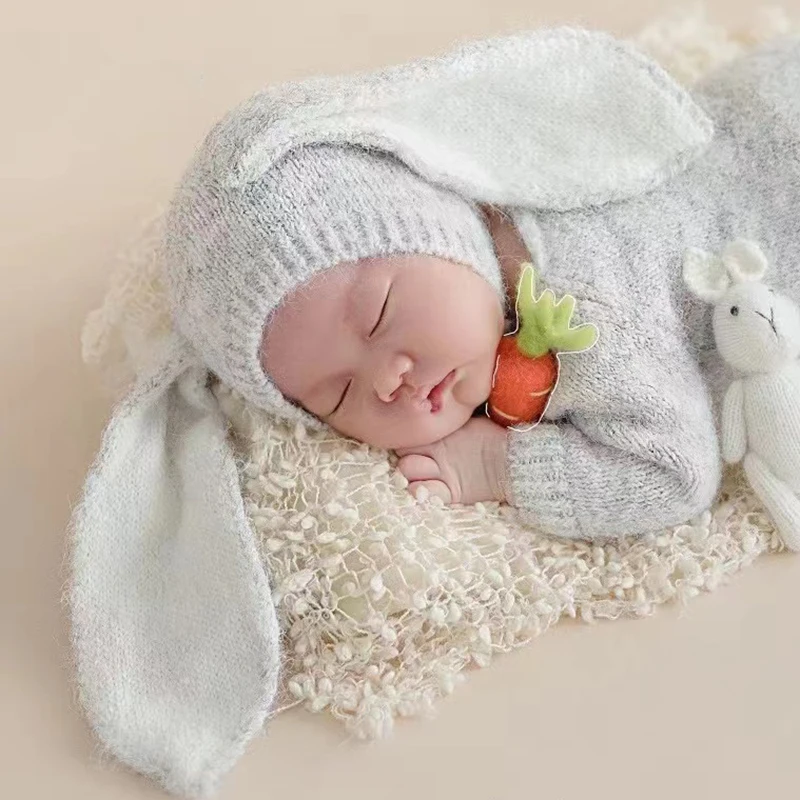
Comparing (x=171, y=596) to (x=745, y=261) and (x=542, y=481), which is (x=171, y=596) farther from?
(x=745, y=261)

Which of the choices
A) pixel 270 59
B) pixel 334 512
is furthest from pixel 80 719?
pixel 270 59

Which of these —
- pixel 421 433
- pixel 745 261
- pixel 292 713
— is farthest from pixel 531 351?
pixel 292 713

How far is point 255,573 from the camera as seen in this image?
1090mm

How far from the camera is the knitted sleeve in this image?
42.4 inches

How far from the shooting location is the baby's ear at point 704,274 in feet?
3.74

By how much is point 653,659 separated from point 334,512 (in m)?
0.34

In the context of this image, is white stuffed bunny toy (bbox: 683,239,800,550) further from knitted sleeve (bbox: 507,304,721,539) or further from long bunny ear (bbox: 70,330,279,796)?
long bunny ear (bbox: 70,330,279,796)

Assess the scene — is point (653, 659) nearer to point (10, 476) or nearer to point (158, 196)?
point (10, 476)

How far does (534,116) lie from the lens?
1208 millimetres

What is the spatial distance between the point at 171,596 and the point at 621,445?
1.61 feet

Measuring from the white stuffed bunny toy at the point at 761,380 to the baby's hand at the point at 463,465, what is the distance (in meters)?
0.24

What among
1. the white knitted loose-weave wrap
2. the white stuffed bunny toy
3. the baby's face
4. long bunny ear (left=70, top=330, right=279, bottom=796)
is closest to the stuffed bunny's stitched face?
the white stuffed bunny toy

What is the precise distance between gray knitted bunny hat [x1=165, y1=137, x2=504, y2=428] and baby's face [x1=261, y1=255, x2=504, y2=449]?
0.05 feet

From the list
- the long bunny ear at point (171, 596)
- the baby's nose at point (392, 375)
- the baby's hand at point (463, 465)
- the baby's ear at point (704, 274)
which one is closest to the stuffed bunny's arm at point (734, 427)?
the baby's ear at point (704, 274)
